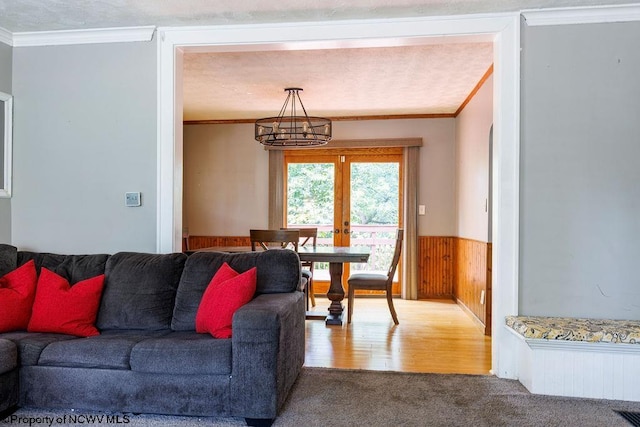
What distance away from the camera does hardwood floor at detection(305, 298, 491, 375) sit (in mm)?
3332

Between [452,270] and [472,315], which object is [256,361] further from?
[452,270]

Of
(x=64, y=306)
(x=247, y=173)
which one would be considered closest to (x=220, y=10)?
(x=64, y=306)

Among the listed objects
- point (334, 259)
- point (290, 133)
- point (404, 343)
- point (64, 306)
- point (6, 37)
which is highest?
point (6, 37)

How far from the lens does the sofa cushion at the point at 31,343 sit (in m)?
2.42

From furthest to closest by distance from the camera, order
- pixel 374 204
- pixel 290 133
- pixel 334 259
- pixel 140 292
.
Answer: pixel 374 204, pixel 290 133, pixel 334 259, pixel 140 292

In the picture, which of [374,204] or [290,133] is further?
[374,204]

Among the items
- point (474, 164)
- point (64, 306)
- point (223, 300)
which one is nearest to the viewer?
point (223, 300)

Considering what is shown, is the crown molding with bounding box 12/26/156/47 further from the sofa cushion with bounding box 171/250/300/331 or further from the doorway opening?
the sofa cushion with bounding box 171/250/300/331

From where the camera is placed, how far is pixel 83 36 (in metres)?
3.37

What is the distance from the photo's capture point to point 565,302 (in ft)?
9.78

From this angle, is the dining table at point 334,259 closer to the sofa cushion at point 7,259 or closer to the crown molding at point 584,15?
the sofa cushion at point 7,259

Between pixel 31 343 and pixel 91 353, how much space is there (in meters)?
0.36

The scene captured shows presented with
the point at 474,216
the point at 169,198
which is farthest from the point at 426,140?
the point at 169,198

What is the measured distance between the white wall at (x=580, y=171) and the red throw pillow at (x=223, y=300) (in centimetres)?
180
